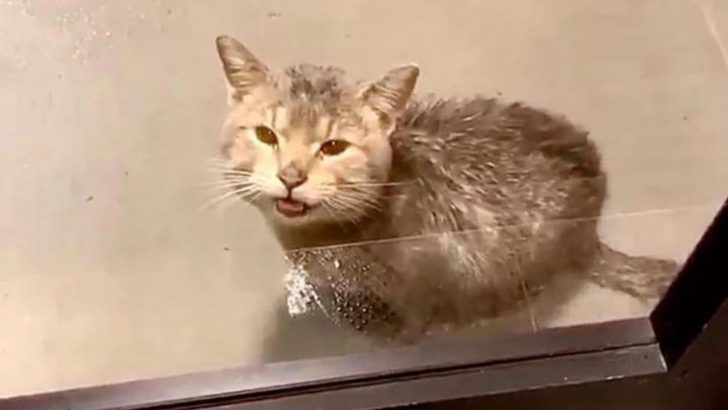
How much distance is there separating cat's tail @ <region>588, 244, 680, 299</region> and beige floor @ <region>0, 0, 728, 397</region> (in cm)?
1

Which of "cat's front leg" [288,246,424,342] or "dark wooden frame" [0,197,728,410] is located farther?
"cat's front leg" [288,246,424,342]

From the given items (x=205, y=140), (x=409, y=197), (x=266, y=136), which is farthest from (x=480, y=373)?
(x=205, y=140)

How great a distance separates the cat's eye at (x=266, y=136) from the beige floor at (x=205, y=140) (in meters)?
0.15

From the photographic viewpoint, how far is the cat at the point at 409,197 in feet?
3.69

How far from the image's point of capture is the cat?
3.69 feet

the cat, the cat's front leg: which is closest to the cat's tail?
the cat

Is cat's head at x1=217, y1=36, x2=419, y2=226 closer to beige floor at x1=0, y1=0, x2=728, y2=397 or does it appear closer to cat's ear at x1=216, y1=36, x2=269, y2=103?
cat's ear at x1=216, y1=36, x2=269, y2=103

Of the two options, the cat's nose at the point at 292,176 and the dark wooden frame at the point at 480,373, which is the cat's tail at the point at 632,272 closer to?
the dark wooden frame at the point at 480,373

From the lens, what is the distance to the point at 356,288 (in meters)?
1.23

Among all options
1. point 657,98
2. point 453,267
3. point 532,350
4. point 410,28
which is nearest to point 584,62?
point 657,98

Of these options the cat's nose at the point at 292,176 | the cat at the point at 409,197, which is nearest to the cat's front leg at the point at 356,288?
the cat at the point at 409,197

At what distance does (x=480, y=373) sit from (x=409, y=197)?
19 cm

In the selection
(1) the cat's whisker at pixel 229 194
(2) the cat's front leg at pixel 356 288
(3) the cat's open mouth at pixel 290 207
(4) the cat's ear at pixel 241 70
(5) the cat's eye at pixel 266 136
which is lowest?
(2) the cat's front leg at pixel 356 288

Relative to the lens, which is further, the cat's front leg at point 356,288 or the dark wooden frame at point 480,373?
the cat's front leg at point 356,288
